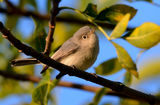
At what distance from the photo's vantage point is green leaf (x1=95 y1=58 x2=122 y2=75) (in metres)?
1.93

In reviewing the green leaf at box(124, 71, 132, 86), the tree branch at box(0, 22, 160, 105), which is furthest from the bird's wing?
the tree branch at box(0, 22, 160, 105)

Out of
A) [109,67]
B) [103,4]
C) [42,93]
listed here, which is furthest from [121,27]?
[42,93]

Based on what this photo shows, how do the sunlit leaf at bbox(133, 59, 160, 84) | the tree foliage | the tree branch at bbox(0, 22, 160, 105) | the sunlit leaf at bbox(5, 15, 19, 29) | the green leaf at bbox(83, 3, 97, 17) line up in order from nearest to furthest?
the tree branch at bbox(0, 22, 160, 105) → the tree foliage → the green leaf at bbox(83, 3, 97, 17) → the sunlit leaf at bbox(133, 59, 160, 84) → the sunlit leaf at bbox(5, 15, 19, 29)

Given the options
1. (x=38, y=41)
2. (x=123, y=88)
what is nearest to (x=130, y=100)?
(x=123, y=88)

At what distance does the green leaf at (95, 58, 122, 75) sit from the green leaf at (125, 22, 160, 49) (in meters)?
0.44

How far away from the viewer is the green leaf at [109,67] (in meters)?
1.93

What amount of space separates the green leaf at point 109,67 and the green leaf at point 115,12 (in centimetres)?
40

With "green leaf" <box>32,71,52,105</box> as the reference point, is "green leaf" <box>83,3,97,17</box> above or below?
above

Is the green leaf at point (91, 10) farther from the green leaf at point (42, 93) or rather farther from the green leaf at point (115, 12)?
the green leaf at point (42, 93)

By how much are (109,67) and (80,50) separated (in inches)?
29.6

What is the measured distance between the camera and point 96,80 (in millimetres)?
1616

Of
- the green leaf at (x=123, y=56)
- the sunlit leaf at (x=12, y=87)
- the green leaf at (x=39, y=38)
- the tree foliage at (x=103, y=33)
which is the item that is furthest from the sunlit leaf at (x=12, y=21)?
the green leaf at (x=123, y=56)

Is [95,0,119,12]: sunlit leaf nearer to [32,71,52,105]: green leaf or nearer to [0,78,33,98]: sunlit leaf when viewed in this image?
[32,71,52,105]: green leaf

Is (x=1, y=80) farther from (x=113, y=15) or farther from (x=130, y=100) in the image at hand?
(x=113, y=15)
